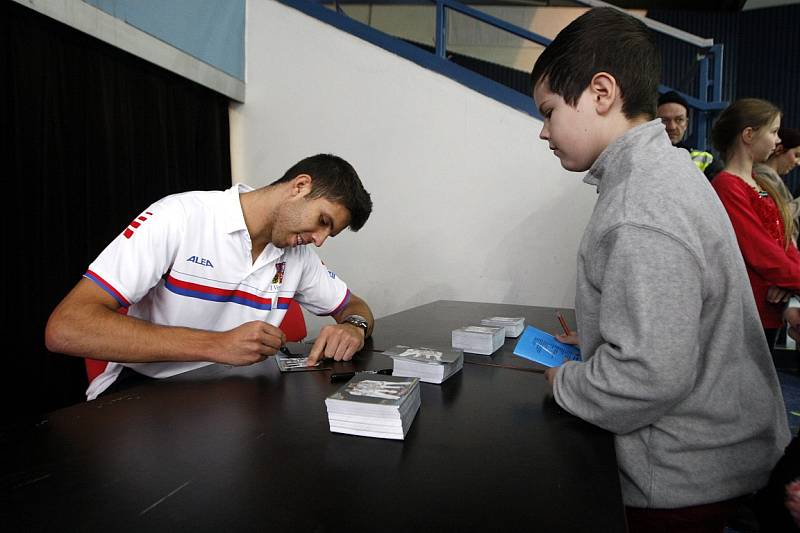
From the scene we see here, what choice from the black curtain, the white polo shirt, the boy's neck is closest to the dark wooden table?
the white polo shirt

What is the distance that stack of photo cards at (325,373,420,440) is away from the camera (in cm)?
79

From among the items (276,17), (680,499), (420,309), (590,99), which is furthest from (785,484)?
(276,17)

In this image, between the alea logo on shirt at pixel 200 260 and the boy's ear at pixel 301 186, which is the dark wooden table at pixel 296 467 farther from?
the boy's ear at pixel 301 186

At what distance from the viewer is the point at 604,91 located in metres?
0.92

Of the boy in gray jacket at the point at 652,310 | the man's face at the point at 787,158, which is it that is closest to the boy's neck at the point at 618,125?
the boy in gray jacket at the point at 652,310

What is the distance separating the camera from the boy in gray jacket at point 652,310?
740 millimetres

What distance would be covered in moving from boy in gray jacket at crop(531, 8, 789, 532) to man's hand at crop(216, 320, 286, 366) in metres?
0.64

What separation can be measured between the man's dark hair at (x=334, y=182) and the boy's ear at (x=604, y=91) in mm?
808

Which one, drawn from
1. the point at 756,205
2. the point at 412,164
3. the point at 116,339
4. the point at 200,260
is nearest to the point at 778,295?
the point at 756,205

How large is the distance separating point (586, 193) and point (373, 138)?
1420 millimetres

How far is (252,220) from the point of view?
1577mm

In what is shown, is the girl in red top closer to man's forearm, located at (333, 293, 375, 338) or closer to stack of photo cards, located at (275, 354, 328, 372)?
man's forearm, located at (333, 293, 375, 338)

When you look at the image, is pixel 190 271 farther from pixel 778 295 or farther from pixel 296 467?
pixel 778 295

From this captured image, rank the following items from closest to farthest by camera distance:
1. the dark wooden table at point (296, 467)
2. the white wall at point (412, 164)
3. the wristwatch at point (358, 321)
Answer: the dark wooden table at point (296, 467), the wristwatch at point (358, 321), the white wall at point (412, 164)
